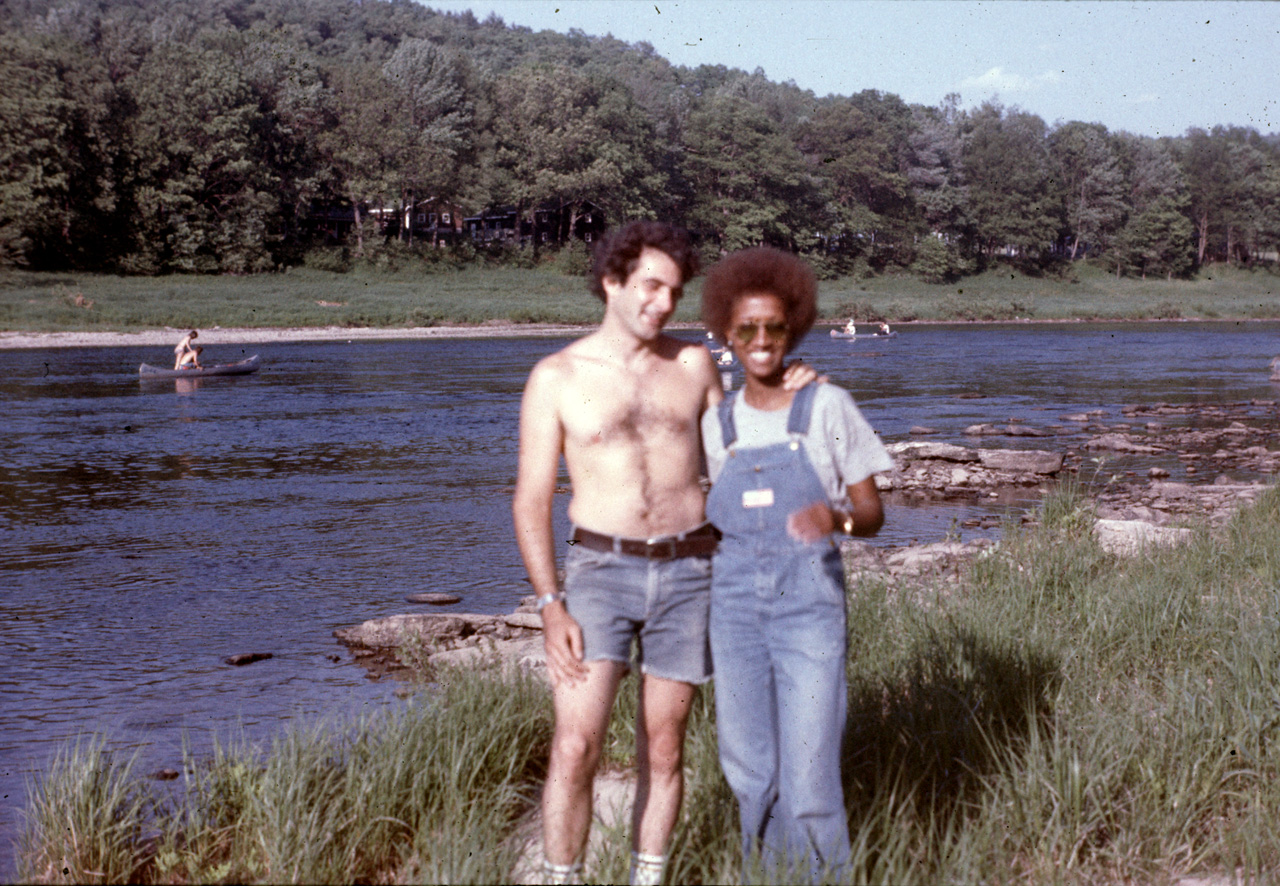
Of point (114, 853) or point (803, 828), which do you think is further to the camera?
point (114, 853)

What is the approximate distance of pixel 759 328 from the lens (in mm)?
3713

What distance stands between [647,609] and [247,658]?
20.2ft

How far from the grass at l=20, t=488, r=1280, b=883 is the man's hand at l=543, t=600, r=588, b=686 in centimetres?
72

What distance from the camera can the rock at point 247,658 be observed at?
9008 millimetres

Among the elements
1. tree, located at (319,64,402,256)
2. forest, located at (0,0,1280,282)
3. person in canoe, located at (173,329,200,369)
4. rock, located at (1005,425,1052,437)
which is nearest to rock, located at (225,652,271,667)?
rock, located at (1005,425,1052,437)

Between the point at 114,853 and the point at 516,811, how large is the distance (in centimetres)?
153

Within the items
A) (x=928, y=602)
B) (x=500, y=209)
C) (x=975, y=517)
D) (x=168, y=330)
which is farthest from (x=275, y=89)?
(x=928, y=602)

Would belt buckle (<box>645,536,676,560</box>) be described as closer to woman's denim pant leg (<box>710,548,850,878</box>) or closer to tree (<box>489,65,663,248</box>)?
woman's denim pant leg (<box>710,548,850,878</box>)

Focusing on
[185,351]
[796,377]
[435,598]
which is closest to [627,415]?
[796,377]

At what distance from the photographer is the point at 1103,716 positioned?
16.7ft

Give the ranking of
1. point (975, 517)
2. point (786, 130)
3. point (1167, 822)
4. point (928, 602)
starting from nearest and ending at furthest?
1. point (1167, 822)
2. point (928, 602)
3. point (975, 517)
4. point (786, 130)

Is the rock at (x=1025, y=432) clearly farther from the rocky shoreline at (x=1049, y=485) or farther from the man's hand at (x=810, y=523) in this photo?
the man's hand at (x=810, y=523)

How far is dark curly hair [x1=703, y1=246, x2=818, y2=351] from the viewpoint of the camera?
3760 mm

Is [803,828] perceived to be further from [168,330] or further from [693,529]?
[168,330]
